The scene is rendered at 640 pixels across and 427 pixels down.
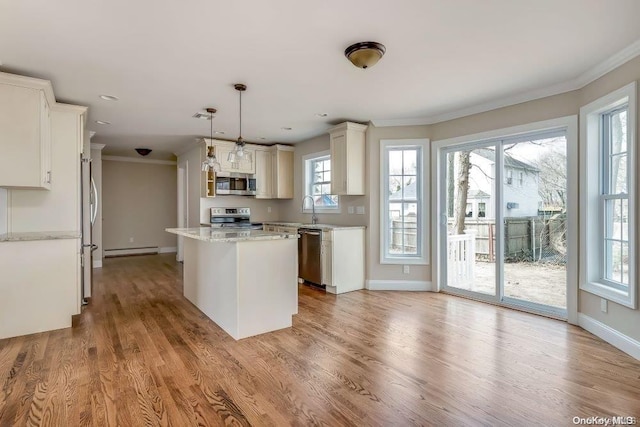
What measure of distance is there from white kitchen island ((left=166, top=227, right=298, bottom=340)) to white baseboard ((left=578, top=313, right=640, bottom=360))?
271 centimetres

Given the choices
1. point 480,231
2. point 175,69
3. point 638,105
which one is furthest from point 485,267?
point 175,69

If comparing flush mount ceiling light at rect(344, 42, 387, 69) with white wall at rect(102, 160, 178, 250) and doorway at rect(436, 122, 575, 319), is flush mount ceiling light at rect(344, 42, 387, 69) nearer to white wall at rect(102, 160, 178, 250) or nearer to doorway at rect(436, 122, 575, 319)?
doorway at rect(436, 122, 575, 319)

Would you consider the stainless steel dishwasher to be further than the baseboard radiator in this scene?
No

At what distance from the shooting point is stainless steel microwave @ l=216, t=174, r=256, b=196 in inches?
238

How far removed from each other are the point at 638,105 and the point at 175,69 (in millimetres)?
3734

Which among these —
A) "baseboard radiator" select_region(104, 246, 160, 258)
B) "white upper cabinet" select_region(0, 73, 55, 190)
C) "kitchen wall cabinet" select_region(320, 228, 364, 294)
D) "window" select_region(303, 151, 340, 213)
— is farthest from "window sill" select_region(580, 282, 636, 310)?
"baseboard radiator" select_region(104, 246, 160, 258)

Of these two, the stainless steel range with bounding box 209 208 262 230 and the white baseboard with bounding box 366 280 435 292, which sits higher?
the stainless steel range with bounding box 209 208 262 230

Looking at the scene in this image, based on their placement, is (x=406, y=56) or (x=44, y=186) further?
(x=44, y=186)

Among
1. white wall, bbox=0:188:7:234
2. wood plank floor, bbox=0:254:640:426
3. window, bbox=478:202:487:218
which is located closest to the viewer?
wood plank floor, bbox=0:254:640:426

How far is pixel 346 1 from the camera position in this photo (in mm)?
2027

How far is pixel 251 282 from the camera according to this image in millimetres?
3057

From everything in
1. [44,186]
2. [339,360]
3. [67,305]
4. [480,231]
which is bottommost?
[339,360]

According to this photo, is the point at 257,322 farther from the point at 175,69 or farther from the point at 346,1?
the point at 346,1

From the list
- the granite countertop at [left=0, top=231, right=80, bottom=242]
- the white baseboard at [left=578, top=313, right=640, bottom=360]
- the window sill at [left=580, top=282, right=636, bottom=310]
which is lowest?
the white baseboard at [left=578, top=313, right=640, bottom=360]
